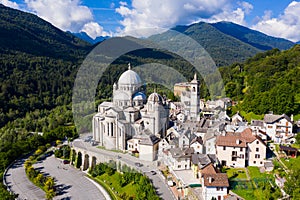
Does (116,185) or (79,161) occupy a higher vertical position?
(79,161)

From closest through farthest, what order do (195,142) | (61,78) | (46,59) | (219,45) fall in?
(195,142)
(61,78)
(46,59)
(219,45)

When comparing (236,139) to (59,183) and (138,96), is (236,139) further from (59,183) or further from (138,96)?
(59,183)

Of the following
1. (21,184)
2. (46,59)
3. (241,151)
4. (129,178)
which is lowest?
(21,184)

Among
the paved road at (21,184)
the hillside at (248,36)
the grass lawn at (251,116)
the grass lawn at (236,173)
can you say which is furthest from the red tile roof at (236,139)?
the hillside at (248,36)

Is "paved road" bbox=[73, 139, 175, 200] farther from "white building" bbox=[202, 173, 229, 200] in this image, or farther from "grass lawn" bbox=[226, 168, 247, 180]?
"grass lawn" bbox=[226, 168, 247, 180]

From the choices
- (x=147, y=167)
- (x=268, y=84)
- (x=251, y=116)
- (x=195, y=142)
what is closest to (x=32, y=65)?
(x=268, y=84)

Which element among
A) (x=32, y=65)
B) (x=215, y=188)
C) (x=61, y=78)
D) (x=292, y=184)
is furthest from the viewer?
(x=32, y=65)

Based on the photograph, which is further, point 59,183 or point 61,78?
point 61,78
